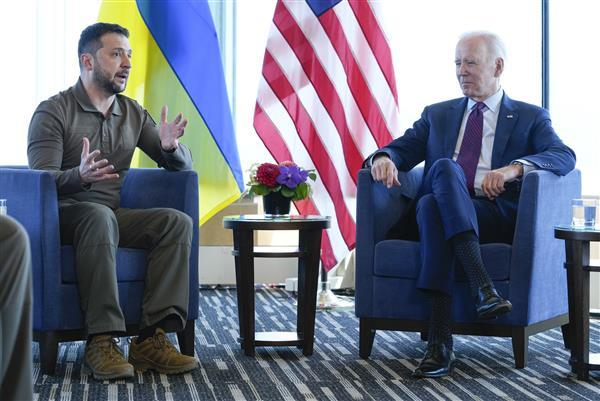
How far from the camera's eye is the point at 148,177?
11.8ft

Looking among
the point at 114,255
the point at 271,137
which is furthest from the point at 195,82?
the point at 114,255

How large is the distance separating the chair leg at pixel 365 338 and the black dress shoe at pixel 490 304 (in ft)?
1.57

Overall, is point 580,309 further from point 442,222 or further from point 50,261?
point 50,261

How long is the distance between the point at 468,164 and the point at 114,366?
147 cm

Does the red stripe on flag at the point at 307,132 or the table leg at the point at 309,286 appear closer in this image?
the table leg at the point at 309,286

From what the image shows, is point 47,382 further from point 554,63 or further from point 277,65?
point 554,63

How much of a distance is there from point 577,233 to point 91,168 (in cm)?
155

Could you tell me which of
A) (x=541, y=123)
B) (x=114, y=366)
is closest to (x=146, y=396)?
(x=114, y=366)

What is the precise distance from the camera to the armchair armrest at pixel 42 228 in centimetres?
308

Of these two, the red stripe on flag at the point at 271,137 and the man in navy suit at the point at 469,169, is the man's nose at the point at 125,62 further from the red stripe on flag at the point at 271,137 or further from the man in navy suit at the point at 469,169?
the red stripe on flag at the point at 271,137

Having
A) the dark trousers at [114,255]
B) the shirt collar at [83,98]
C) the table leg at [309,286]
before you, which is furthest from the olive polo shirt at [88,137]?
the table leg at [309,286]

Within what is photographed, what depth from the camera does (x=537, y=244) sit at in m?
3.26

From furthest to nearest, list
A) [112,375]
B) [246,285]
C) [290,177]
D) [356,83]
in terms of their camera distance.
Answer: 1. [356,83]
2. [290,177]
3. [246,285]
4. [112,375]

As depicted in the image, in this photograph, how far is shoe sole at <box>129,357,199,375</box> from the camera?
3.15 m
